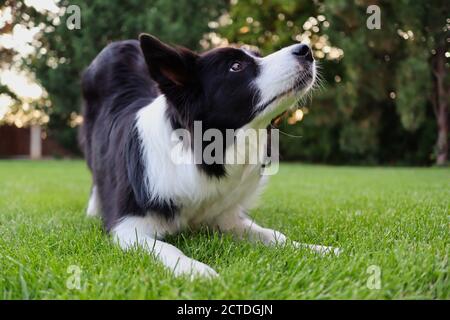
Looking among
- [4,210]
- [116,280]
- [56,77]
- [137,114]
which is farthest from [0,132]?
[116,280]

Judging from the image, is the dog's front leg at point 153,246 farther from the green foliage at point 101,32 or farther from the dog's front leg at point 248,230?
the green foliage at point 101,32

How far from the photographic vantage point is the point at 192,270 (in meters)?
1.79

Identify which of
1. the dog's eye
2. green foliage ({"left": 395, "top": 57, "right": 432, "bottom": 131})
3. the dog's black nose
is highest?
green foliage ({"left": 395, "top": 57, "right": 432, "bottom": 131})

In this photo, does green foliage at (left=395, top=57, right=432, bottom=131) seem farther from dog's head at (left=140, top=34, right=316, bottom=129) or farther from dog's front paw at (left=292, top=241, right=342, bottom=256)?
dog's front paw at (left=292, top=241, right=342, bottom=256)

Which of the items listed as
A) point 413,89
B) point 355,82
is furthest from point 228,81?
point 355,82

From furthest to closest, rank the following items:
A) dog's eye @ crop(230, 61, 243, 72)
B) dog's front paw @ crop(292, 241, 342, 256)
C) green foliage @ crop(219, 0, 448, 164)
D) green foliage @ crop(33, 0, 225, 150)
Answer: green foliage @ crop(33, 0, 225, 150)
green foliage @ crop(219, 0, 448, 164)
dog's eye @ crop(230, 61, 243, 72)
dog's front paw @ crop(292, 241, 342, 256)

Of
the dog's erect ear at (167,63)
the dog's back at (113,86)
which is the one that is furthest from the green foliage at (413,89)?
the dog's erect ear at (167,63)

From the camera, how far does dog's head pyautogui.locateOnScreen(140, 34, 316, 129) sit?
2371mm

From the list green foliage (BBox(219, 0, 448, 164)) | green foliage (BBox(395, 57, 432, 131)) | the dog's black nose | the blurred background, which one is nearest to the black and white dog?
the dog's black nose

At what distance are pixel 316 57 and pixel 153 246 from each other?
1179 centimetres

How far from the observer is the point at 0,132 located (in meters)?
19.8

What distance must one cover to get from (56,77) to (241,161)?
1566cm

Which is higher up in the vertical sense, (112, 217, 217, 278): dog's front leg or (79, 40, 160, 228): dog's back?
(79, 40, 160, 228): dog's back

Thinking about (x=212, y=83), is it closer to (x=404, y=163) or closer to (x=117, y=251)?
(x=117, y=251)
